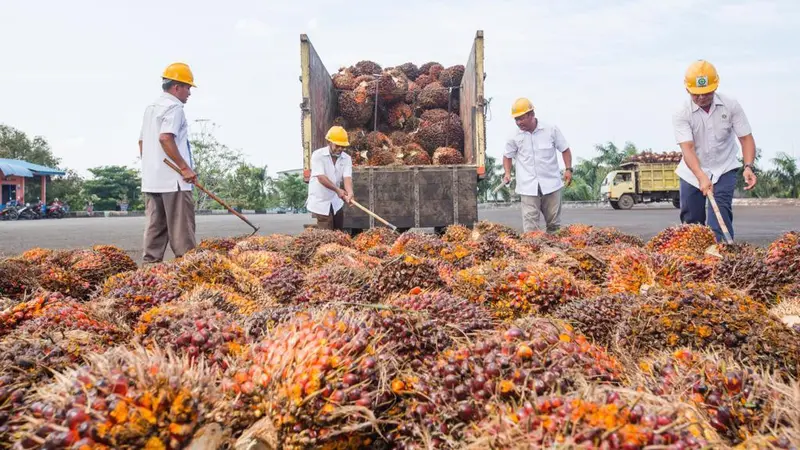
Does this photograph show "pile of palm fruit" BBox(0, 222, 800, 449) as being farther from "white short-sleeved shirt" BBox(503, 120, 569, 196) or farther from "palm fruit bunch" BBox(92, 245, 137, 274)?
"white short-sleeved shirt" BBox(503, 120, 569, 196)

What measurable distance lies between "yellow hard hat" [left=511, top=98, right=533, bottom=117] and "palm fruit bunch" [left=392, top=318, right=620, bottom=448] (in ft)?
22.7

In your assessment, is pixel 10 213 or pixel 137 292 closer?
pixel 137 292

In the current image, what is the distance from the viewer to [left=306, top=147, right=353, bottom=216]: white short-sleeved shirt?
29.0ft

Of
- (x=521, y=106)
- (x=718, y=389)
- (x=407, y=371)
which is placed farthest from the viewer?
(x=521, y=106)

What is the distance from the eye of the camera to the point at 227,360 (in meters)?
1.81

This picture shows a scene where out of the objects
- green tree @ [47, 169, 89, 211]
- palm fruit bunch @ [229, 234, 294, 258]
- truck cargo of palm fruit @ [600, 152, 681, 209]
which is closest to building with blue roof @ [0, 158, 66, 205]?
green tree @ [47, 169, 89, 211]

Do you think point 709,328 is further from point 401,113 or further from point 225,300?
point 401,113

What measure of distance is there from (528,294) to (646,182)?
3473 cm

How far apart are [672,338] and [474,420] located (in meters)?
1.04

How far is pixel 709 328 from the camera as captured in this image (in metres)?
2.11

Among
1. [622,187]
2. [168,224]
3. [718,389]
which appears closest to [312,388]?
[718,389]

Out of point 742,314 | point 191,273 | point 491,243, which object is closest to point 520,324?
point 742,314

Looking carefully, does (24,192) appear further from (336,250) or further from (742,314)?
(742,314)

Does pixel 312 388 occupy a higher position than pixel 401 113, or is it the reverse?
pixel 401 113
